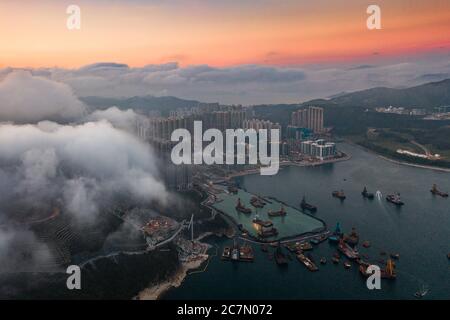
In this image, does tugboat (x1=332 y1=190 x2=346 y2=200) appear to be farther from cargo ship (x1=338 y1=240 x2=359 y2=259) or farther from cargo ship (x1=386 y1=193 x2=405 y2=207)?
cargo ship (x1=338 y1=240 x2=359 y2=259)

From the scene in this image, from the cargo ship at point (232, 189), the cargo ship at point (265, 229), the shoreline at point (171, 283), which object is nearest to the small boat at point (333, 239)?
the cargo ship at point (265, 229)

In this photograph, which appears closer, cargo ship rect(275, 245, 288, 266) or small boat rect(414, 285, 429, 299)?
small boat rect(414, 285, 429, 299)

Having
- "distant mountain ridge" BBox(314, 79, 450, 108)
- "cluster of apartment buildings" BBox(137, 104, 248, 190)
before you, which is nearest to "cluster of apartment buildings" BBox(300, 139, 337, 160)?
"cluster of apartment buildings" BBox(137, 104, 248, 190)

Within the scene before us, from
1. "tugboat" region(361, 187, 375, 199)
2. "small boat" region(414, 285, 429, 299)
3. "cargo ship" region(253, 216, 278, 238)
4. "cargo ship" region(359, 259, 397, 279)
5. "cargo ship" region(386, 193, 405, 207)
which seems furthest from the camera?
"tugboat" region(361, 187, 375, 199)

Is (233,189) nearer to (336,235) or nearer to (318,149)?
(336,235)

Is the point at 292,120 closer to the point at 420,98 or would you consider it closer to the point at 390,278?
the point at 420,98
